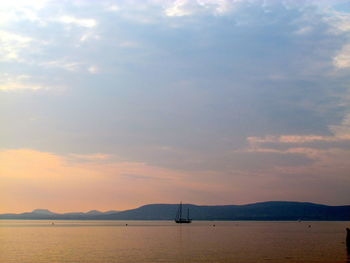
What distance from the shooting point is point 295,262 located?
57.5 meters

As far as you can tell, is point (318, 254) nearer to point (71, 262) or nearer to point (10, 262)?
point (71, 262)

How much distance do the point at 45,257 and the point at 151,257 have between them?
15411 mm

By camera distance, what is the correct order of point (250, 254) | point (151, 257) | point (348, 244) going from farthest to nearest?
point (348, 244) < point (250, 254) < point (151, 257)

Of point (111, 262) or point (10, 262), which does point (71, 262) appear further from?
point (10, 262)

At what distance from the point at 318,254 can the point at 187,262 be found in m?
23.8

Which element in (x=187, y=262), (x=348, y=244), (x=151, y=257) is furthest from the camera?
(x=348, y=244)

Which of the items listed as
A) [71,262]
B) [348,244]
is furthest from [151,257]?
[348,244]

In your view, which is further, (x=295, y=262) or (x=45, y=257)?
(x=45, y=257)

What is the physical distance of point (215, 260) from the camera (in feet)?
192

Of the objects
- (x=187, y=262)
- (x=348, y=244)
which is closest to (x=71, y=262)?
(x=187, y=262)

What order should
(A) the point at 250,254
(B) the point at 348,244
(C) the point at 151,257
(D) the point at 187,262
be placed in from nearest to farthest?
(D) the point at 187,262, (C) the point at 151,257, (A) the point at 250,254, (B) the point at 348,244

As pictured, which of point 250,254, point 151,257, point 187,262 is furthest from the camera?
point 250,254

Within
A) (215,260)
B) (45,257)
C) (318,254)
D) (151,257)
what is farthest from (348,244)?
(45,257)

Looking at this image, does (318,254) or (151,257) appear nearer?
(151,257)
